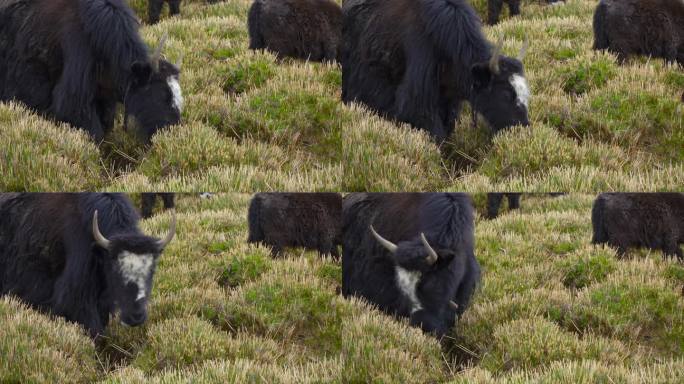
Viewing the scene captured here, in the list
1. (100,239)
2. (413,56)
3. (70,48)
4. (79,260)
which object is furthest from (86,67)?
(413,56)

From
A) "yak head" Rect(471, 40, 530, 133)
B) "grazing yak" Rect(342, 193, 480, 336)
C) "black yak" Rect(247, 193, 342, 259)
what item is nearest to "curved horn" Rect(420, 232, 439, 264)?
"grazing yak" Rect(342, 193, 480, 336)

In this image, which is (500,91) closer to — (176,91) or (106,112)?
(176,91)

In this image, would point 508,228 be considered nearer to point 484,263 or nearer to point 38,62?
point 484,263

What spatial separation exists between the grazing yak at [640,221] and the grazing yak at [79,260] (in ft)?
7.52

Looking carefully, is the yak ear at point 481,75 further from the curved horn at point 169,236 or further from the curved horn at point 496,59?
the curved horn at point 169,236

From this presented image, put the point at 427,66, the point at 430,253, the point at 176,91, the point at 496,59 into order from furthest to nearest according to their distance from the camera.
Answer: the point at 427,66 < the point at 430,253 < the point at 496,59 < the point at 176,91

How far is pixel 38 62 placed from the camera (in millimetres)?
4977

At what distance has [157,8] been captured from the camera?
488cm

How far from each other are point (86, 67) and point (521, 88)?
2.37m

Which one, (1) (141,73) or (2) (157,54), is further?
(1) (141,73)

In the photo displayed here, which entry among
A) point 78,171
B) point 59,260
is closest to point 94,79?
point 78,171

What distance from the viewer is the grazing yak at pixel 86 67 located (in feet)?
14.5

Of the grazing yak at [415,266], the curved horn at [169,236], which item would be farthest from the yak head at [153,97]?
the grazing yak at [415,266]

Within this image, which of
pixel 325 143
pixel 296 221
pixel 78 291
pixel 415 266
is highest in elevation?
pixel 325 143
